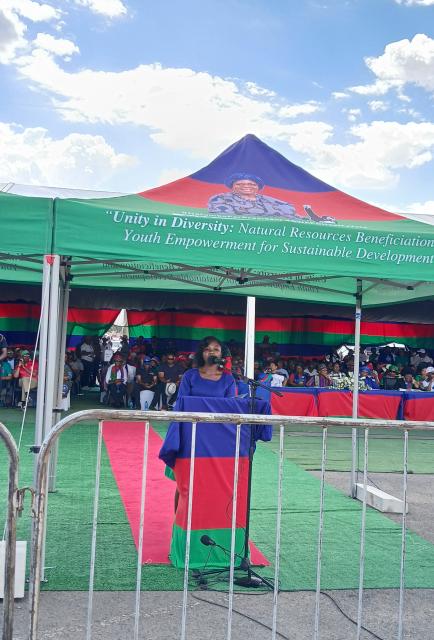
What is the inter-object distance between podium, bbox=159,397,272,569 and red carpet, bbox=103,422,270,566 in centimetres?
38

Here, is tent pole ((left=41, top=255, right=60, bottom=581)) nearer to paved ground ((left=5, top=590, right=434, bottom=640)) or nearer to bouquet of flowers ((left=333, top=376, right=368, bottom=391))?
paved ground ((left=5, top=590, right=434, bottom=640))

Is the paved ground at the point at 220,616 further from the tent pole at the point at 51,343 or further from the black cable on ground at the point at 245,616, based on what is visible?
the tent pole at the point at 51,343

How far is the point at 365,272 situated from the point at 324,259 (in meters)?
0.35

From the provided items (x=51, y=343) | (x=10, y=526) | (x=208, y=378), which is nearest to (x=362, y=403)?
(x=208, y=378)

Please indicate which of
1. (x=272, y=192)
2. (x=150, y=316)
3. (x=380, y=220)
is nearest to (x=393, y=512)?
(x=380, y=220)

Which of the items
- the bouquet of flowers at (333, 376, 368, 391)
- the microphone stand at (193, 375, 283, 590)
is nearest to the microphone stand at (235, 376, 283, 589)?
the microphone stand at (193, 375, 283, 590)

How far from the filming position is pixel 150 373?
16.3 meters

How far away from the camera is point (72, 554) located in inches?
217

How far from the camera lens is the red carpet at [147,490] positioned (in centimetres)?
578

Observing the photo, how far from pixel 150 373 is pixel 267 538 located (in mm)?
10349

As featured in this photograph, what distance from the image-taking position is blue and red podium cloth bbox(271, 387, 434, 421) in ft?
49.9

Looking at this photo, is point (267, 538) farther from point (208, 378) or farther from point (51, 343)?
point (51, 343)

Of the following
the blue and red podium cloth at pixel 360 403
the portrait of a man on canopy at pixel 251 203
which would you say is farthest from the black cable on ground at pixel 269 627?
the blue and red podium cloth at pixel 360 403

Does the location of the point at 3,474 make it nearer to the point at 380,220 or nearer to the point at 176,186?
the point at 176,186
